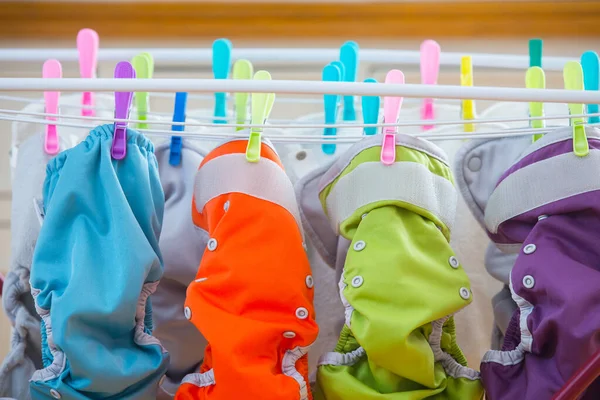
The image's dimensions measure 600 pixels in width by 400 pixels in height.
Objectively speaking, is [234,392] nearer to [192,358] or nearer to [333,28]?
[192,358]

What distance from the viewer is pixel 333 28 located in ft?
5.58

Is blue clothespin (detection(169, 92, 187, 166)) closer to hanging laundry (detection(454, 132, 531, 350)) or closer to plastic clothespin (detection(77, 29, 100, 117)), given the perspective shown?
plastic clothespin (detection(77, 29, 100, 117))

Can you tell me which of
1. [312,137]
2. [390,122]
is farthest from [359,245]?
[312,137]

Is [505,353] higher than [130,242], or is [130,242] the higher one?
[130,242]

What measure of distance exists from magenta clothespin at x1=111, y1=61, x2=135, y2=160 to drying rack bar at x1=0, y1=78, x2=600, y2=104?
0.11m

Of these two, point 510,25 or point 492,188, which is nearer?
point 492,188

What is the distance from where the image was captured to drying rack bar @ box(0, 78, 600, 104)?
0.72m

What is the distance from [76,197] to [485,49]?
1125 millimetres

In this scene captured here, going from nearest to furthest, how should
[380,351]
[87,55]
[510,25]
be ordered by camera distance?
[380,351] < [87,55] < [510,25]

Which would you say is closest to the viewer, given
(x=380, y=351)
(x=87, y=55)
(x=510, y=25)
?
(x=380, y=351)

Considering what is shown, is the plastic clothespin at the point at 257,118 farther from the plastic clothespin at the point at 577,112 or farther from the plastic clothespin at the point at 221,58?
the plastic clothespin at the point at 577,112

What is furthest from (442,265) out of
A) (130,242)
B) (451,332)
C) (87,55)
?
(87,55)

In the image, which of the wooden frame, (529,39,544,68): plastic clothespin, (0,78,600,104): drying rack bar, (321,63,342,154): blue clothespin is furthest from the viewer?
the wooden frame

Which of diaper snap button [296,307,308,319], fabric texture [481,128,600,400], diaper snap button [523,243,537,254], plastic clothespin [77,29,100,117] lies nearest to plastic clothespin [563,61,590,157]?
fabric texture [481,128,600,400]
